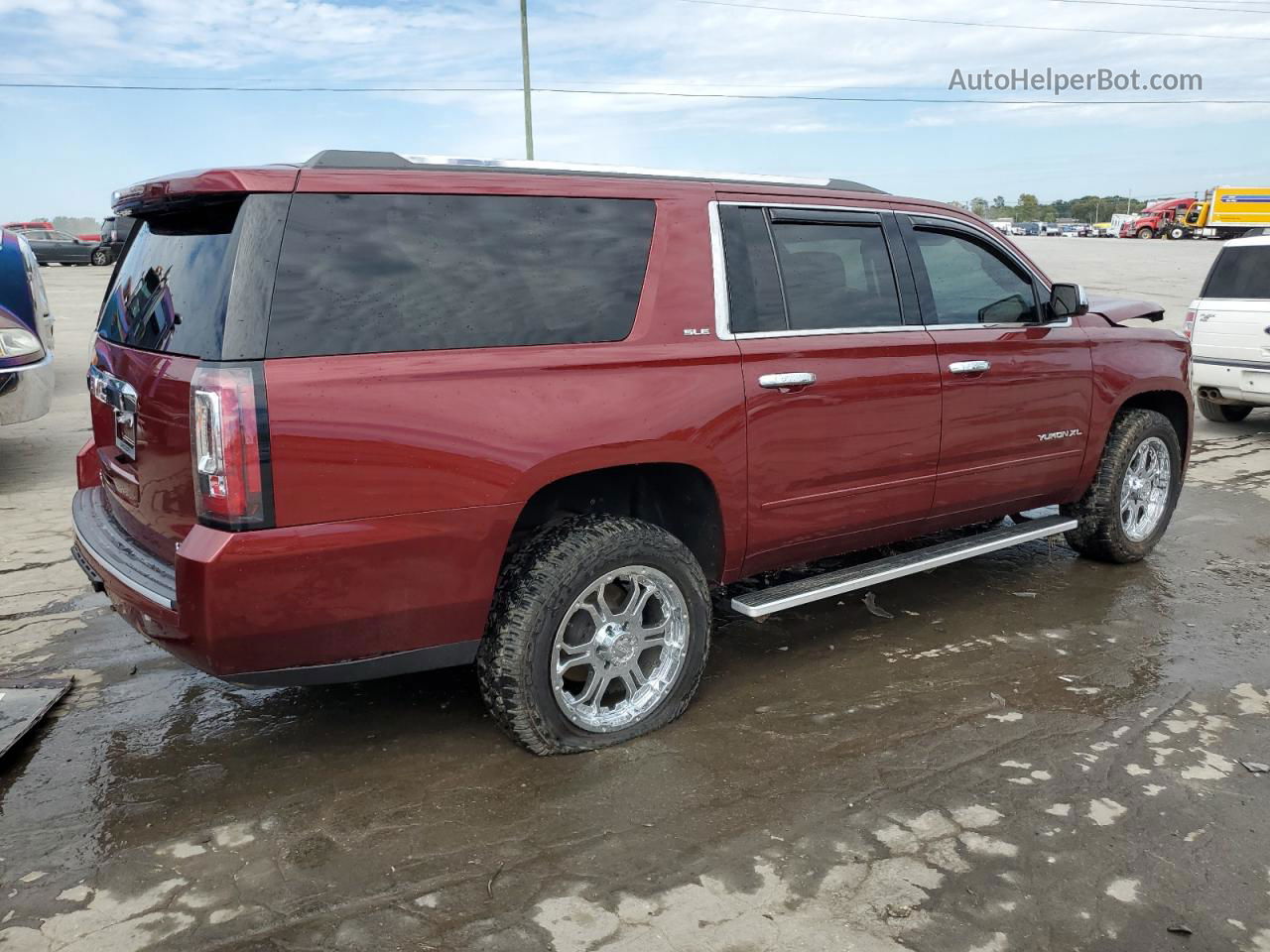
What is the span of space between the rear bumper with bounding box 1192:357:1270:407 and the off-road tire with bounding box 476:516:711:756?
7624mm

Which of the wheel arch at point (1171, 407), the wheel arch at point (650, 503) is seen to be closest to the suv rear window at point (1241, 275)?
the wheel arch at point (1171, 407)

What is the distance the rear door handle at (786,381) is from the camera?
150 inches

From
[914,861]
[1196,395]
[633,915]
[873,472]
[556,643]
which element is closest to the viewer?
[633,915]

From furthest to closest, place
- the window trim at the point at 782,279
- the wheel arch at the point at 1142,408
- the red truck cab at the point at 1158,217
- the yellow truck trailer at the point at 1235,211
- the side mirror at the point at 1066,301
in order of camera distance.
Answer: the red truck cab at the point at 1158,217 < the yellow truck trailer at the point at 1235,211 < the wheel arch at the point at 1142,408 < the side mirror at the point at 1066,301 < the window trim at the point at 782,279

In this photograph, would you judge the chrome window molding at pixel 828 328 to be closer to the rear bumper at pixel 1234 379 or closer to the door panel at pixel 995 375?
the door panel at pixel 995 375

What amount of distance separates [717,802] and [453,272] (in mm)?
1782

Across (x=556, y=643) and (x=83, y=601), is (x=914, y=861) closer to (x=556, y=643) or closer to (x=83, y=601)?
(x=556, y=643)

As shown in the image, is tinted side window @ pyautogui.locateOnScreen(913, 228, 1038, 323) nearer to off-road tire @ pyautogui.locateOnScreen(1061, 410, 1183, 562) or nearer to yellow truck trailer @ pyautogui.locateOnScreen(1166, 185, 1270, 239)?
off-road tire @ pyautogui.locateOnScreen(1061, 410, 1183, 562)

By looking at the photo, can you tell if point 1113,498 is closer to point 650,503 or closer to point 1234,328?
point 650,503

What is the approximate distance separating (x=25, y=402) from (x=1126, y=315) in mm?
6982

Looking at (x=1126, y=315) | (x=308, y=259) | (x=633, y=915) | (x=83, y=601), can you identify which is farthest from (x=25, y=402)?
(x=1126, y=315)

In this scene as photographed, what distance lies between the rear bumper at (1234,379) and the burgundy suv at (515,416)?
580cm

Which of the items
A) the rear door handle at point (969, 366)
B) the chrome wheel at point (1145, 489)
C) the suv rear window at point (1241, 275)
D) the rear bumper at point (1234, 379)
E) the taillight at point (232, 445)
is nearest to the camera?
the taillight at point (232, 445)

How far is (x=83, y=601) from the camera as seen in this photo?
199 inches
